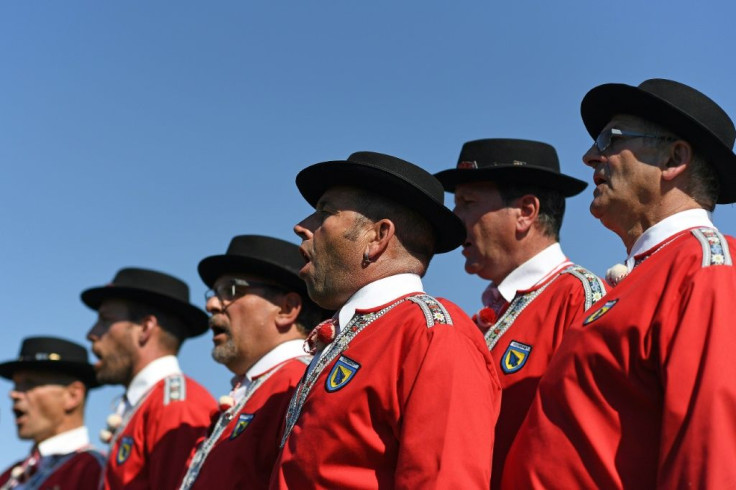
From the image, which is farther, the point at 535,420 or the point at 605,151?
the point at 605,151

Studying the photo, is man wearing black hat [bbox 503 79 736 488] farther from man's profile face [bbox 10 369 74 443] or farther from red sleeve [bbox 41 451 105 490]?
man's profile face [bbox 10 369 74 443]

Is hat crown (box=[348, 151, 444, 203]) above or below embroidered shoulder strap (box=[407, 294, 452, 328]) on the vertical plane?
above

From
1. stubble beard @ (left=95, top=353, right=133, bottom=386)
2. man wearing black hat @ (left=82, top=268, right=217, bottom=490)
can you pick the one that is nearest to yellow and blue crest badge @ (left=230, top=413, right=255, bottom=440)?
man wearing black hat @ (left=82, top=268, right=217, bottom=490)

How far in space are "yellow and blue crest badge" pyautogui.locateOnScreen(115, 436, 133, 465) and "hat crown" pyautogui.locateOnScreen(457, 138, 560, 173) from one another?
317cm

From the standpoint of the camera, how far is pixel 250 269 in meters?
7.51

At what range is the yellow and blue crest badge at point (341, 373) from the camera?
16.0 feet

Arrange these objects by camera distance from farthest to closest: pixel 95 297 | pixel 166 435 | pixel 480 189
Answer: pixel 95 297 → pixel 166 435 → pixel 480 189

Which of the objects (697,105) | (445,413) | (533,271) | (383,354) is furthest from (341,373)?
(697,105)

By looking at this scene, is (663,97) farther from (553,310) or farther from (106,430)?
(106,430)

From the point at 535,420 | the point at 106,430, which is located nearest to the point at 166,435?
the point at 106,430

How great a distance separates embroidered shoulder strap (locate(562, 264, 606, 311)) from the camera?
5.62m

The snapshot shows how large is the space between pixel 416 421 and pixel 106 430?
15.4 feet

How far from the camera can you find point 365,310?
17.4 feet

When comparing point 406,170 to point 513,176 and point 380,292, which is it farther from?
point 513,176
